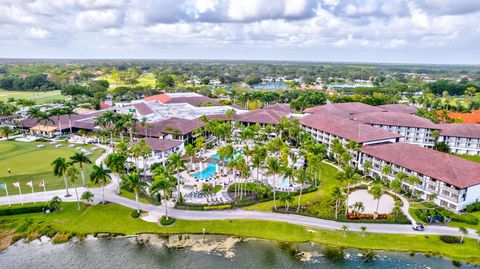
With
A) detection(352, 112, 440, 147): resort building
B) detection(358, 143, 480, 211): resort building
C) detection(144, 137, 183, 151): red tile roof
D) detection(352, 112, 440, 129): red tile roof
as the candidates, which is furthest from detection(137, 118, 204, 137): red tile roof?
detection(352, 112, 440, 147): resort building

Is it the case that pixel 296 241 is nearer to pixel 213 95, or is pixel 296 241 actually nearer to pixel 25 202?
pixel 25 202

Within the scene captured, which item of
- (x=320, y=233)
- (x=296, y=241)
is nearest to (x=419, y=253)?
(x=320, y=233)

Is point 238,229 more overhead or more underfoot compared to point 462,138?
more underfoot

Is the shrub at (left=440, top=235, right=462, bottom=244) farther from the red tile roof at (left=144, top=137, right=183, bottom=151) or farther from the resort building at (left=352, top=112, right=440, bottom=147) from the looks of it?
the red tile roof at (left=144, top=137, right=183, bottom=151)

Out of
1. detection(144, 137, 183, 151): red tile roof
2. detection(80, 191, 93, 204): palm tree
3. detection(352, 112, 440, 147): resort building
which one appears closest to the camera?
detection(80, 191, 93, 204): palm tree

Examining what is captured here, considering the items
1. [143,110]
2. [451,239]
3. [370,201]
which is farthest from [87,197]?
[143,110]

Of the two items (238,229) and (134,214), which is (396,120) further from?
(134,214)
